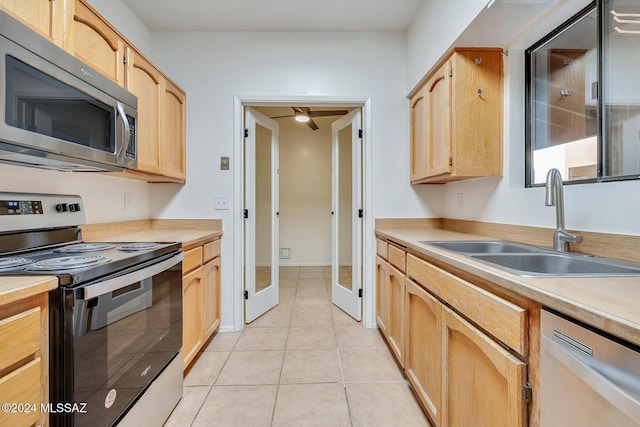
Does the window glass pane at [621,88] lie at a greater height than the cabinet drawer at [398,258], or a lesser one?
greater

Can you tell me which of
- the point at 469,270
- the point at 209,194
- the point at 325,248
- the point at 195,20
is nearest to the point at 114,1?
the point at 195,20

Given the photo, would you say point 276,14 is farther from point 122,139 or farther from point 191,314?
point 191,314

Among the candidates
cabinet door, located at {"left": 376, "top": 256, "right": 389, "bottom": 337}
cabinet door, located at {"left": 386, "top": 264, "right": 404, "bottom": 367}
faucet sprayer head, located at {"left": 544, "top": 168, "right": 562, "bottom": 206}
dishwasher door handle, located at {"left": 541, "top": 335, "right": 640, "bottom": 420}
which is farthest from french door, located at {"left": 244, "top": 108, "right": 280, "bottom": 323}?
dishwasher door handle, located at {"left": 541, "top": 335, "right": 640, "bottom": 420}

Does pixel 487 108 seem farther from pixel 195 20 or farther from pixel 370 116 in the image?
pixel 195 20

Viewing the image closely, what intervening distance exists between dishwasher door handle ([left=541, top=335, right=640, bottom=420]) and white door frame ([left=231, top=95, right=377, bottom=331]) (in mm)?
1819

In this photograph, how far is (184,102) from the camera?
2.37 meters

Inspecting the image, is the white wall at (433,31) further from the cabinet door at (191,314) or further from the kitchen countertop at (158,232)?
the cabinet door at (191,314)

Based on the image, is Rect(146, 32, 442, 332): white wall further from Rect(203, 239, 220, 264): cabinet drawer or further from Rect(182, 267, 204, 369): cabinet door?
Rect(182, 267, 204, 369): cabinet door

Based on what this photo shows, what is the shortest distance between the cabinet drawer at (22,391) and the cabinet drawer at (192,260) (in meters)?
0.91

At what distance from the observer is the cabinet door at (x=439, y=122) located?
1.76 metres

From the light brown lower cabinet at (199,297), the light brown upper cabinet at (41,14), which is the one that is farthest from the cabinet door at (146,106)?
the light brown lower cabinet at (199,297)

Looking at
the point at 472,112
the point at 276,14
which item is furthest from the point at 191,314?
the point at 276,14

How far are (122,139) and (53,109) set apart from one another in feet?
1.16

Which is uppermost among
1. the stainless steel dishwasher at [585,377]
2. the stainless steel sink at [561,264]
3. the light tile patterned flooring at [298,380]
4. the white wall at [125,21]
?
the white wall at [125,21]
